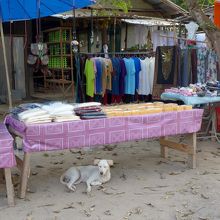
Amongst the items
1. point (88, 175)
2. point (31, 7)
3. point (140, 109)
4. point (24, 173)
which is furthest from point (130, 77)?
point (24, 173)

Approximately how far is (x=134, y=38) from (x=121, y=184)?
9074mm

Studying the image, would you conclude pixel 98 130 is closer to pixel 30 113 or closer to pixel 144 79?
pixel 30 113

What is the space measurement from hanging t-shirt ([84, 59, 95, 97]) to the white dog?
410 cm

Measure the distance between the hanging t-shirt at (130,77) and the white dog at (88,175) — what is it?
4613mm

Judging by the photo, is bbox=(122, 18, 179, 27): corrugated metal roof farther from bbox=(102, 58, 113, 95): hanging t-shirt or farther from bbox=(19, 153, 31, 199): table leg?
bbox=(19, 153, 31, 199): table leg

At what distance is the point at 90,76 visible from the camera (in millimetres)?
8867

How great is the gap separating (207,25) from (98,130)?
1598 millimetres

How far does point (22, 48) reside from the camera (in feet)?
40.4

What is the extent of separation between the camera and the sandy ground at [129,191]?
4125 mm

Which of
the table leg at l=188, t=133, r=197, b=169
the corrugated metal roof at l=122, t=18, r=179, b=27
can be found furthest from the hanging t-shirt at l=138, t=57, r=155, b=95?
A: the table leg at l=188, t=133, r=197, b=169

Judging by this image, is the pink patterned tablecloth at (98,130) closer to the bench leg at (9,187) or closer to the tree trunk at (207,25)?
the bench leg at (9,187)

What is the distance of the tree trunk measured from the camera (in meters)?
3.79

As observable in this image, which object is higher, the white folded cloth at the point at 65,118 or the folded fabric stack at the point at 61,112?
the folded fabric stack at the point at 61,112

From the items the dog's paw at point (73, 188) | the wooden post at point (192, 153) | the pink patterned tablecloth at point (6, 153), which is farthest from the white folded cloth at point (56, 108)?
the wooden post at point (192, 153)
